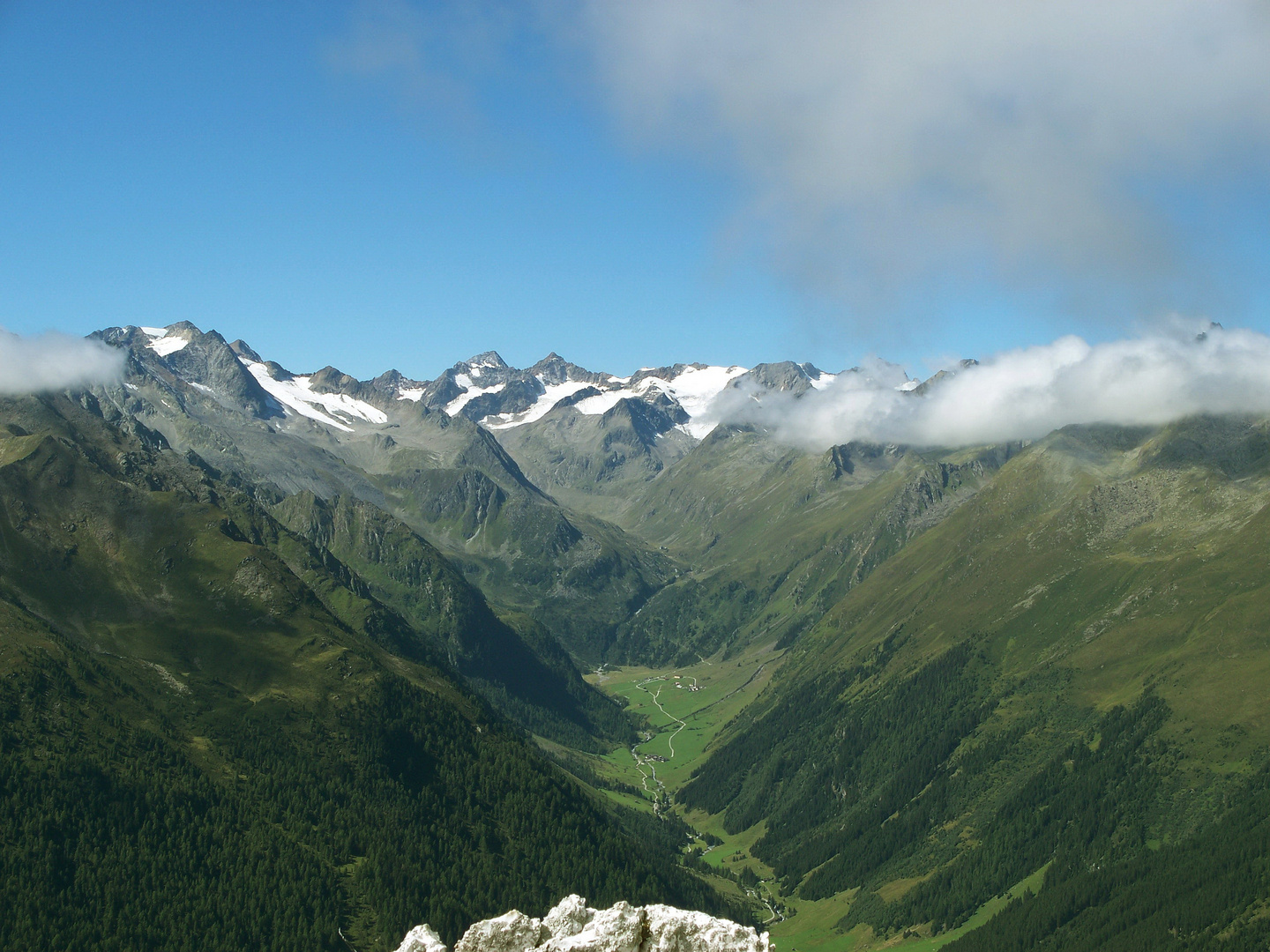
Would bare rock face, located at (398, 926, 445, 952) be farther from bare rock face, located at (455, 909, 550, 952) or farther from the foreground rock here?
the foreground rock

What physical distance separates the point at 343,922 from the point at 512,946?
167342 mm

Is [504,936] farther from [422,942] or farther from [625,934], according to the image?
[625,934]

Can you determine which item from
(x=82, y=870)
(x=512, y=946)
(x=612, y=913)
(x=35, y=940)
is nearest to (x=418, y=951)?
(x=512, y=946)

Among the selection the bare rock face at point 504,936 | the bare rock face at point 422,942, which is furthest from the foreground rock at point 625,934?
the bare rock face at point 422,942

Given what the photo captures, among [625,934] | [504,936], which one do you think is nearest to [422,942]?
[504,936]

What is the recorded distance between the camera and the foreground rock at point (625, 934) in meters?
42.8

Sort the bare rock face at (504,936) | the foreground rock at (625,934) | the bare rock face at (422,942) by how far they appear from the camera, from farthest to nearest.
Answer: the bare rock face at (422,942) → the bare rock face at (504,936) → the foreground rock at (625,934)

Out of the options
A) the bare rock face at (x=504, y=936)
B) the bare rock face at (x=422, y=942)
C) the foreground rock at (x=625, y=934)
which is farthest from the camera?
the bare rock face at (x=422, y=942)

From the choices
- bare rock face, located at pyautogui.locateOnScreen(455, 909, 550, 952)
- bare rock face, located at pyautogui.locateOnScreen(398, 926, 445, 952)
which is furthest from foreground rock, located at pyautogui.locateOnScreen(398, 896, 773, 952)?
bare rock face, located at pyautogui.locateOnScreen(398, 926, 445, 952)

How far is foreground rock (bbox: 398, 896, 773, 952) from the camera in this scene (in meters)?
42.8

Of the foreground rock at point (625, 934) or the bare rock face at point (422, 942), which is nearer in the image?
the foreground rock at point (625, 934)

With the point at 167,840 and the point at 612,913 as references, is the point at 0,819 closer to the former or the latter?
the point at 167,840

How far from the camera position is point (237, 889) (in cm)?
19200

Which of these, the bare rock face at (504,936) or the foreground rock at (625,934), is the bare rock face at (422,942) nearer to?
the bare rock face at (504,936)
